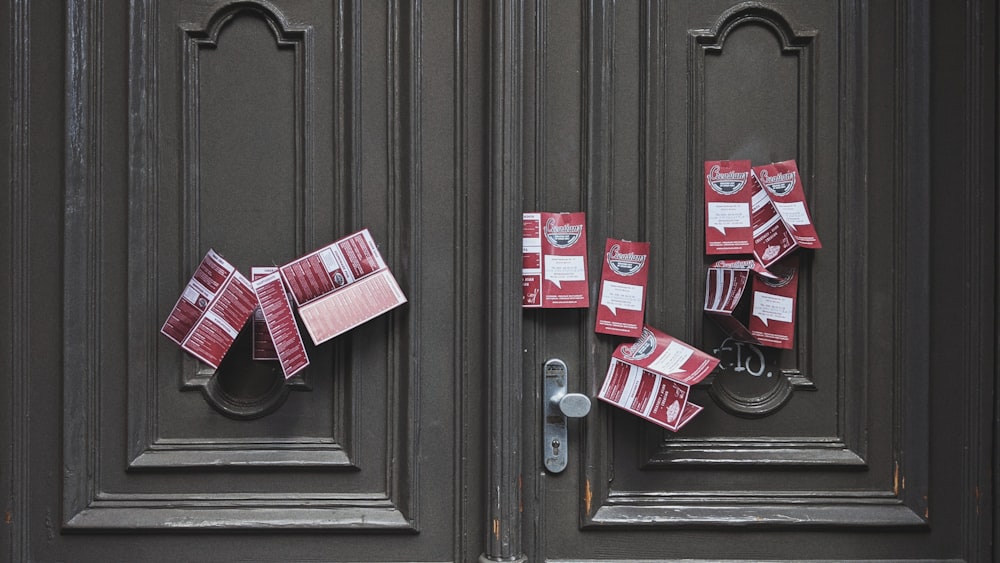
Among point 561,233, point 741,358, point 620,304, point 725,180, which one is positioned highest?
point 725,180

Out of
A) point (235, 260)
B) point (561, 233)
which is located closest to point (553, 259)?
point (561, 233)

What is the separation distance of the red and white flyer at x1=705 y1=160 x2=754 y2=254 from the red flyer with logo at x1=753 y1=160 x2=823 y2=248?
0.04 m

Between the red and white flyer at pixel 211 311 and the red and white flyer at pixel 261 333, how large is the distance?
0.02m

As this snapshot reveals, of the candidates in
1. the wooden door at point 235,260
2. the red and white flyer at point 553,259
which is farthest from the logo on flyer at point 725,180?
the wooden door at point 235,260

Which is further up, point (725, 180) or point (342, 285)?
point (725, 180)

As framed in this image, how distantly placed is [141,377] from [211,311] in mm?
195

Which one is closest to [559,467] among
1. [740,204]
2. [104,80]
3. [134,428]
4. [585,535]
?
[585,535]

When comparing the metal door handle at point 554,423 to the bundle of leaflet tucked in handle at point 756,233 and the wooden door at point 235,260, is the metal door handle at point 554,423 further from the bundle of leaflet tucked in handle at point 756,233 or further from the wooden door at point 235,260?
the bundle of leaflet tucked in handle at point 756,233

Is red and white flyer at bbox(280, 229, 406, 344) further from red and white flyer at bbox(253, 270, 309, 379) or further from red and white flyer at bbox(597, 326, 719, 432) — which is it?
red and white flyer at bbox(597, 326, 719, 432)

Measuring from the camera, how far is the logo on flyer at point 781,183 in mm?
1349

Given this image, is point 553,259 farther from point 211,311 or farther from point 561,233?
point 211,311

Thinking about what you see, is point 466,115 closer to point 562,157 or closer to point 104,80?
point 562,157

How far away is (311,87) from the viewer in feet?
4.43

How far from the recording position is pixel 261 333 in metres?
1.35
